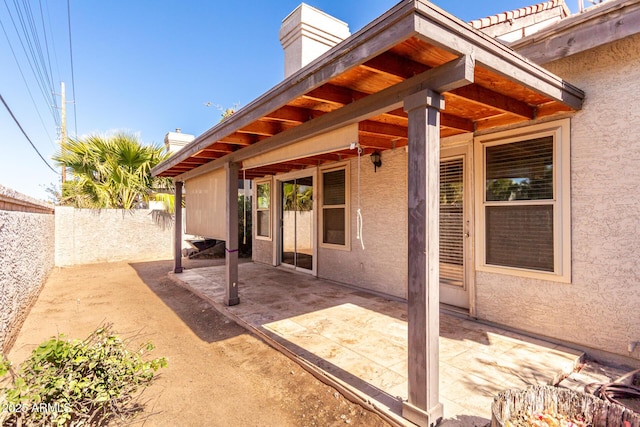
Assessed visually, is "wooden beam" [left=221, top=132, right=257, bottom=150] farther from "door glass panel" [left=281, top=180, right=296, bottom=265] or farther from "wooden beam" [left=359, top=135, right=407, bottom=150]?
"door glass panel" [left=281, top=180, right=296, bottom=265]

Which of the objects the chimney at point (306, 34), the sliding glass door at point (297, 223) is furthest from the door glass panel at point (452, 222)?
the chimney at point (306, 34)

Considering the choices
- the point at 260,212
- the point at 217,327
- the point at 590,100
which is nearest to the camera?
the point at 590,100

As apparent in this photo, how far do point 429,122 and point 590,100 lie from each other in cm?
219

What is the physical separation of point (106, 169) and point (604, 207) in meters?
11.7

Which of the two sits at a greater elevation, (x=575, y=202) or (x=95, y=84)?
(x=95, y=84)

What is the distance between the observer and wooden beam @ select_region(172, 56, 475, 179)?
2.00 meters

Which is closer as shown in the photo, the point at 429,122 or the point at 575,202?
the point at 429,122

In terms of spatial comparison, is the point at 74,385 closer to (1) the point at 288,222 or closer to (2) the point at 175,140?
(1) the point at 288,222

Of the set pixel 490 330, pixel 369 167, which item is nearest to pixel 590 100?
pixel 490 330

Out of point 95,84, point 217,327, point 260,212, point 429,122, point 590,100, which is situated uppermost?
point 95,84

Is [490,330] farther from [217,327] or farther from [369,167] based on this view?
[217,327]

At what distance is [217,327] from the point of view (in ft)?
14.1

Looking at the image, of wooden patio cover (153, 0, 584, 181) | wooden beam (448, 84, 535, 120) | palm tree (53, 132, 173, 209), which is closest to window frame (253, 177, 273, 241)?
palm tree (53, 132, 173, 209)

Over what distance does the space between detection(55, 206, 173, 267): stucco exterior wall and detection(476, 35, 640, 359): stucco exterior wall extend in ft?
36.8
